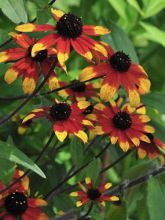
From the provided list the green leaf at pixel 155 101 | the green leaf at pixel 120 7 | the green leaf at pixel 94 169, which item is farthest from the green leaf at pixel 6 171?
the green leaf at pixel 120 7

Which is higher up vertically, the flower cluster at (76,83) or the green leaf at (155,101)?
the flower cluster at (76,83)

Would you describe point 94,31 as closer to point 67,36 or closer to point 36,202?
point 67,36

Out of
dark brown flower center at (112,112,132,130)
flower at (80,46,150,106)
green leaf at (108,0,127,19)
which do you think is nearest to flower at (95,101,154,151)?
dark brown flower center at (112,112,132,130)

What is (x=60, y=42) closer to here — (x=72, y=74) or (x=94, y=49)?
(x=94, y=49)

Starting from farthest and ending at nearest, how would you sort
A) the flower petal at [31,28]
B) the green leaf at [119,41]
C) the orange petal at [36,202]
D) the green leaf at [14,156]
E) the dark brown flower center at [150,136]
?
the green leaf at [119,41] < the dark brown flower center at [150,136] < the orange petal at [36,202] < the flower petal at [31,28] < the green leaf at [14,156]

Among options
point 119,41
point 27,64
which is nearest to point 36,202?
point 27,64

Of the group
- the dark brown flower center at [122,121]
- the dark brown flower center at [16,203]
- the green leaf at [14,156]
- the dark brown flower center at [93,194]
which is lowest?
the dark brown flower center at [93,194]

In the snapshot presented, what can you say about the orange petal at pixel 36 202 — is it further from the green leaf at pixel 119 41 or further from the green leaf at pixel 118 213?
the green leaf at pixel 119 41
